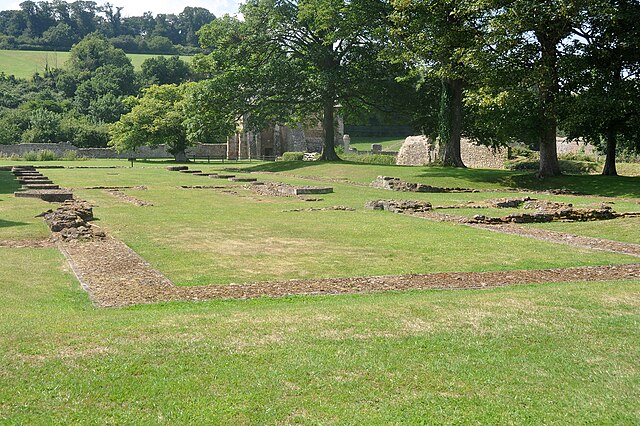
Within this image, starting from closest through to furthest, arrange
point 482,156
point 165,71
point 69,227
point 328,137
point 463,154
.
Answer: point 69,227 → point 328,137 → point 482,156 → point 463,154 → point 165,71

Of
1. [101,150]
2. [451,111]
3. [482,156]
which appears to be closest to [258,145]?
[101,150]

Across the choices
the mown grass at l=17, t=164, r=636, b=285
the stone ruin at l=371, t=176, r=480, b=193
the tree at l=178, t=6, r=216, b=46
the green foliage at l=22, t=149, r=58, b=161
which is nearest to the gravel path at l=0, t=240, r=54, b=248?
the mown grass at l=17, t=164, r=636, b=285

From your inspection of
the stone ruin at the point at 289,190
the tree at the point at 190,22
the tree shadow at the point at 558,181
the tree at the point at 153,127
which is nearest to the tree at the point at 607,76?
the tree shadow at the point at 558,181

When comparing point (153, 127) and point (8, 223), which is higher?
point (153, 127)

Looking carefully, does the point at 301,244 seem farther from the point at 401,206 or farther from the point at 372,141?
the point at 372,141

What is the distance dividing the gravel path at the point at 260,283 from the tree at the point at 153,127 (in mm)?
46945

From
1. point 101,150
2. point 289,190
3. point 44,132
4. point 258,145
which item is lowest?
point 289,190

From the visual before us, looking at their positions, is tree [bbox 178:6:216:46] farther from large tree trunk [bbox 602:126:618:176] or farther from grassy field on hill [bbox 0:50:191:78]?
large tree trunk [bbox 602:126:618:176]

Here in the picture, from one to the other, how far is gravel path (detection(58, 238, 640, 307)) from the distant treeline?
15184cm

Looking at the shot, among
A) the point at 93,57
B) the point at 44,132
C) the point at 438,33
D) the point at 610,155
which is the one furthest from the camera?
the point at 93,57

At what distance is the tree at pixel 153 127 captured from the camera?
57.3 meters

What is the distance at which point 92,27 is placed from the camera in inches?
6737

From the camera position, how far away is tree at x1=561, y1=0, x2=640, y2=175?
27.4 metres

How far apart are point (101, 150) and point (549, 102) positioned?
52.8 metres
